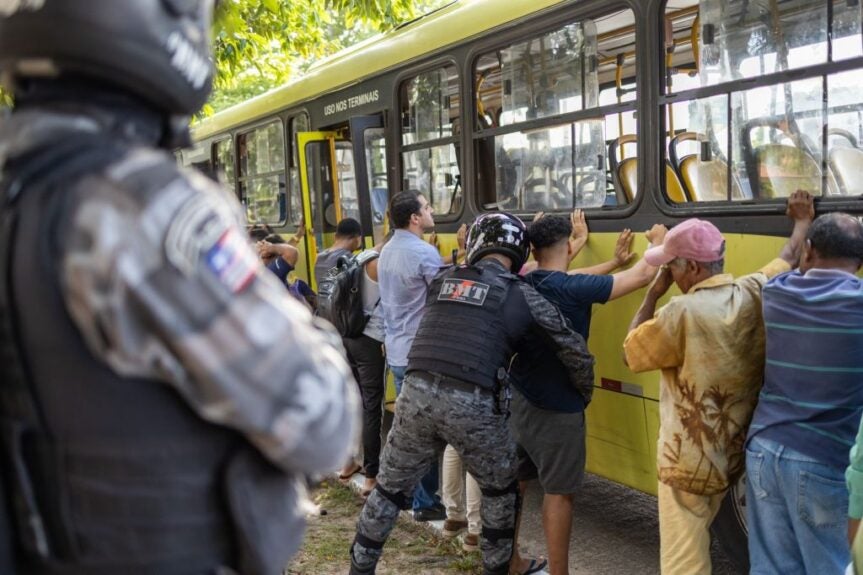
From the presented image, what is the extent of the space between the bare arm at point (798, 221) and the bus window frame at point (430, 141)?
230 cm

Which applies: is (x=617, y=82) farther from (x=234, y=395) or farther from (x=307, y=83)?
(x=307, y=83)

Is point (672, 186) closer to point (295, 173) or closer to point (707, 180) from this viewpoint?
point (707, 180)

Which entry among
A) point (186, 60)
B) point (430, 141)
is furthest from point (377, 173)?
point (186, 60)

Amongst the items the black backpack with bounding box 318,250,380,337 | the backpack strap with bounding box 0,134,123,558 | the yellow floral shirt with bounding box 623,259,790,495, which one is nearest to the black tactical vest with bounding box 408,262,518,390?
the yellow floral shirt with bounding box 623,259,790,495

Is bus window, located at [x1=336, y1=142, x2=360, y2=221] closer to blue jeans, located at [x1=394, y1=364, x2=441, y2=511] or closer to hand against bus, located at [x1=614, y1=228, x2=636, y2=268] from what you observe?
blue jeans, located at [x1=394, y1=364, x2=441, y2=511]

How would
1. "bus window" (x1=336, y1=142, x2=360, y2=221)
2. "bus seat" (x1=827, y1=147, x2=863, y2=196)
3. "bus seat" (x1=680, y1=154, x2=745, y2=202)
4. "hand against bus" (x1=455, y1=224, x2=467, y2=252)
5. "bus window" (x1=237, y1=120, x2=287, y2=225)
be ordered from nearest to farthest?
"bus seat" (x1=827, y1=147, x2=863, y2=196), "bus seat" (x1=680, y1=154, x2=745, y2=202), "hand against bus" (x1=455, y1=224, x2=467, y2=252), "bus window" (x1=336, y1=142, x2=360, y2=221), "bus window" (x1=237, y1=120, x2=287, y2=225)

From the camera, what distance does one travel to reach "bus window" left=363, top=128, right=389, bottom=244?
675 centimetres

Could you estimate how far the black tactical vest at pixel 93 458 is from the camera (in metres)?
1.31

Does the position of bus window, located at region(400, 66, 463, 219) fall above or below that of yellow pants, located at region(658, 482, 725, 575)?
above

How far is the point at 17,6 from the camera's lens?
4.67 feet

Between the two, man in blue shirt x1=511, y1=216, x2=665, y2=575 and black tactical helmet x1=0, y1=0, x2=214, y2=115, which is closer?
black tactical helmet x1=0, y1=0, x2=214, y2=115

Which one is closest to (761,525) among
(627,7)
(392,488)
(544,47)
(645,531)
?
(392,488)

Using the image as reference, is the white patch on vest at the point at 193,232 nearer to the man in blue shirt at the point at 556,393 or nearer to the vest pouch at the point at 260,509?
the vest pouch at the point at 260,509

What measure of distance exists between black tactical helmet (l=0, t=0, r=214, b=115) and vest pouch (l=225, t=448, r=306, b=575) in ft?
1.95
